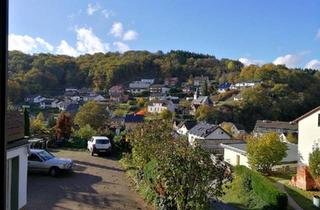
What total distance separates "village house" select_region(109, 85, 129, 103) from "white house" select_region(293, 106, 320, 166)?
252 ft

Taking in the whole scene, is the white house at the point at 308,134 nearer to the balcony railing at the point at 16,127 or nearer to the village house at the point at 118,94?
the balcony railing at the point at 16,127

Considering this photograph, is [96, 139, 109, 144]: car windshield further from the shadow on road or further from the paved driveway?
the shadow on road

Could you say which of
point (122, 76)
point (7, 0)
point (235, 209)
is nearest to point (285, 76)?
point (122, 76)

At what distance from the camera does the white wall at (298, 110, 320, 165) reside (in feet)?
75.1

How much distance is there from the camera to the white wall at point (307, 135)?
2289cm

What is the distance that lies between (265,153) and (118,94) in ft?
259

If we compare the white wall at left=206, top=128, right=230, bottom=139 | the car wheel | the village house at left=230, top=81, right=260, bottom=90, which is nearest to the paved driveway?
Answer: the car wheel

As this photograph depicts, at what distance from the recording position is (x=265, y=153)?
24.9m

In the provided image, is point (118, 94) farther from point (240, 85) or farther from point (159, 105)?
point (240, 85)

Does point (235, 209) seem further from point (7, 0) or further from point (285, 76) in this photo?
point (285, 76)

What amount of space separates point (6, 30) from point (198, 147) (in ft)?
29.8

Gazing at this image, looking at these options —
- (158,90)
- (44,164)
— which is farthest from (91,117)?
(158,90)

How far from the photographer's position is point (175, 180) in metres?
10.1

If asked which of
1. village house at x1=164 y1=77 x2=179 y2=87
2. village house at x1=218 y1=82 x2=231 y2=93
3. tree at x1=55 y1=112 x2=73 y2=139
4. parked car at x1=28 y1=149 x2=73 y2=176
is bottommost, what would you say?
parked car at x1=28 y1=149 x2=73 y2=176
